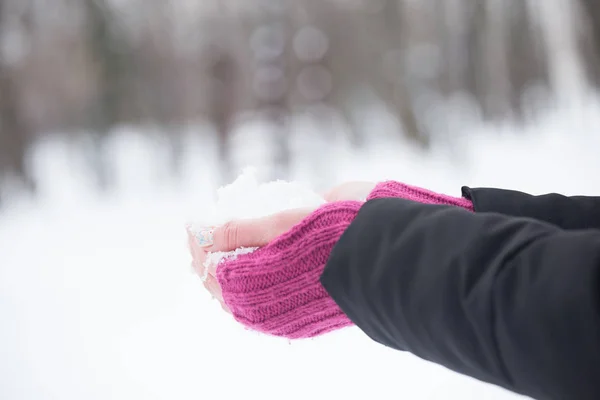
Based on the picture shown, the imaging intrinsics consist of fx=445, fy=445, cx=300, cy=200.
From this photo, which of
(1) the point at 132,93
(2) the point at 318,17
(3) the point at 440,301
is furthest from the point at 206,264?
(2) the point at 318,17

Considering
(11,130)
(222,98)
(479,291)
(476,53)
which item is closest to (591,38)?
(476,53)

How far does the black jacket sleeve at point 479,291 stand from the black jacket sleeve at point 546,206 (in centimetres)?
16

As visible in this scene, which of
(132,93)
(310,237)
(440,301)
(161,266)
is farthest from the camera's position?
(132,93)

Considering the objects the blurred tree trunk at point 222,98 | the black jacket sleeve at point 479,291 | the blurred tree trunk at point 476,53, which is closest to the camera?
the black jacket sleeve at point 479,291

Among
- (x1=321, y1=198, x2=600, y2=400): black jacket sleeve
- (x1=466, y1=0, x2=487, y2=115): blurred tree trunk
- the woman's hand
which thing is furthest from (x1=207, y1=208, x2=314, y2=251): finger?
(x1=466, y1=0, x2=487, y2=115): blurred tree trunk

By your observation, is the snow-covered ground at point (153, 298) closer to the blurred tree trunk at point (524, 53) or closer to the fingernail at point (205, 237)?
the fingernail at point (205, 237)

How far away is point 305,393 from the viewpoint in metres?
0.73

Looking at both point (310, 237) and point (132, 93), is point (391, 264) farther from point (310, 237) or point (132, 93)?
point (132, 93)

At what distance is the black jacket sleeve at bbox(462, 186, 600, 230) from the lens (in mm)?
430

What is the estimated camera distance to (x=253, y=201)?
545mm

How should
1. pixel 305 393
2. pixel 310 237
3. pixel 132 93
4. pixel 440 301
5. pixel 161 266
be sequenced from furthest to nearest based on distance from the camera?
pixel 132 93 < pixel 161 266 < pixel 305 393 < pixel 310 237 < pixel 440 301

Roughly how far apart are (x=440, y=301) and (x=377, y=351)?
0.51m

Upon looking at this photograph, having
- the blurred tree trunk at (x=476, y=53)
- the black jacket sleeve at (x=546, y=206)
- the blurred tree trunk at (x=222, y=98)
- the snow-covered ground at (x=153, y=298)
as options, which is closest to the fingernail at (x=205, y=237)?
the snow-covered ground at (x=153, y=298)

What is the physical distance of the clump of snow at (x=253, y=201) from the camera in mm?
533
